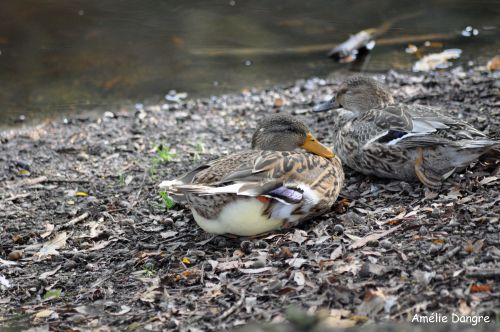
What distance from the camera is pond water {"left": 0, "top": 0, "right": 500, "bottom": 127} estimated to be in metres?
11.1

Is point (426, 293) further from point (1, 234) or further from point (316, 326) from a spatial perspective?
point (1, 234)

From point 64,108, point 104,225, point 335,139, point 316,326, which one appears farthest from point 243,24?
point 316,326

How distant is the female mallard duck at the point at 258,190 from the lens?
5664 millimetres

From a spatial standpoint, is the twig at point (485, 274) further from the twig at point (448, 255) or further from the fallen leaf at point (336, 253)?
the fallen leaf at point (336, 253)

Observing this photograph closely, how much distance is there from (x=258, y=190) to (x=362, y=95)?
2340 millimetres

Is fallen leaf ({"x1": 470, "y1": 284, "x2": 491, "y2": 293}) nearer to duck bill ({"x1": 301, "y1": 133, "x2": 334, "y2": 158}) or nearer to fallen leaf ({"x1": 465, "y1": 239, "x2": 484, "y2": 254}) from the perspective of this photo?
fallen leaf ({"x1": 465, "y1": 239, "x2": 484, "y2": 254})

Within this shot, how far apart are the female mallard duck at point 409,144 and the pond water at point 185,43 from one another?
428 cm

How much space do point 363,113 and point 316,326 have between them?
13.4ft

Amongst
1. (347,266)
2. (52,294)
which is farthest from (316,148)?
(52,294)

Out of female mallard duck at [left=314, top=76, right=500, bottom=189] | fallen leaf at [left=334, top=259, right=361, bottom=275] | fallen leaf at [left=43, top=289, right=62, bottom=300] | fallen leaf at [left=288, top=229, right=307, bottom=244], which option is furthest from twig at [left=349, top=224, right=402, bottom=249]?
fallen leaf at [left=43, top=289, right=62, bottom=300]

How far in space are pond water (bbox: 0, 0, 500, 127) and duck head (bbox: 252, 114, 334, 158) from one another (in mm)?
4258

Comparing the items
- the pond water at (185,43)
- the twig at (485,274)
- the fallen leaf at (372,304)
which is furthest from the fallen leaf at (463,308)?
the pond water at (185,43)

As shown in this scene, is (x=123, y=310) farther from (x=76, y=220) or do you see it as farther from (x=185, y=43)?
(x=185, y=43)

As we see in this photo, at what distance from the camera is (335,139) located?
7.39m
